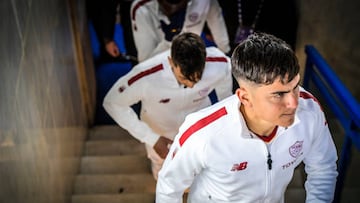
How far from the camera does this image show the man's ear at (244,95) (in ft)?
6.95

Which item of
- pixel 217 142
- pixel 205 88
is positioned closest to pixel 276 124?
pixel 217 142

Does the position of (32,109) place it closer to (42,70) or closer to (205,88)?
(42,70)

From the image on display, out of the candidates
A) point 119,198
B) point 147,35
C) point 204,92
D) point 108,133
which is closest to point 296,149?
point 204,92

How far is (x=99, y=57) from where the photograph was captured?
6398 millimetres

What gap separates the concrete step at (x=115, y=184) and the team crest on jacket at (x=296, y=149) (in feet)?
6.31

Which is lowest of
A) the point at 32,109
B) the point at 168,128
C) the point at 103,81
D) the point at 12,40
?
the point at 103,81

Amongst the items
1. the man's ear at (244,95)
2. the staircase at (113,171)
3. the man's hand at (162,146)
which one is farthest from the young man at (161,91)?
the man's ear at (244,95)

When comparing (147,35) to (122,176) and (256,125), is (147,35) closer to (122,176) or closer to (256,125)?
(122,176)

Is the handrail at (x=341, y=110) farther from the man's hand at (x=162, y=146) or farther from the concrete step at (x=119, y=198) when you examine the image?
the concrete step at (x=119, y=198)

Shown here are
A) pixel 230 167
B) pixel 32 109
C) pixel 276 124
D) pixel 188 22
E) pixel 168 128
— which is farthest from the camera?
pixel 188 22

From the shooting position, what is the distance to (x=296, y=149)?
7.71 ft

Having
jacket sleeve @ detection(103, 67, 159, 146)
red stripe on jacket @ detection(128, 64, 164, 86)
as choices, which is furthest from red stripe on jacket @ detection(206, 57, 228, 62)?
jacket sleeve @ detection(103, 67, 159, 146)

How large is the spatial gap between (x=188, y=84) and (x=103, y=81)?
115 inches

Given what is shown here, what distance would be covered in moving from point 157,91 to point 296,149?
1.34m
